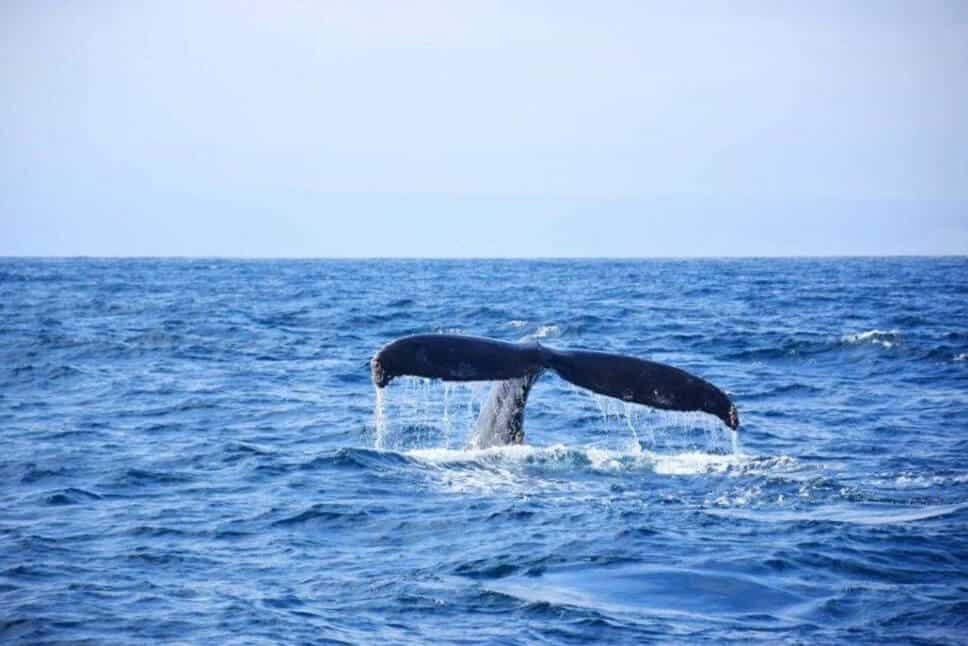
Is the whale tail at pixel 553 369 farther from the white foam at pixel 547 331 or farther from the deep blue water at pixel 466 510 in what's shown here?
the white foam at pixel 547 331

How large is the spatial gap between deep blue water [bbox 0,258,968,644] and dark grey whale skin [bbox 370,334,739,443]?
103 centimetres

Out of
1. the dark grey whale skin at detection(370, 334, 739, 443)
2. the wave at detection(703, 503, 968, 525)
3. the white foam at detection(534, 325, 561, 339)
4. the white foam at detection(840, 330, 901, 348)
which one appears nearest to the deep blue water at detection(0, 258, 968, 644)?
the wave at detection(703, 503, 968, 525)

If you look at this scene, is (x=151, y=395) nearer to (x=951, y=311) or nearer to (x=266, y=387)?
(x=266, y=387)

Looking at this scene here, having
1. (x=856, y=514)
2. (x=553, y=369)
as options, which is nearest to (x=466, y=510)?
(x=553, y=369)

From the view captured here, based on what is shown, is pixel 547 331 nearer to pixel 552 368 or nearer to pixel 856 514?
pixel 856 514

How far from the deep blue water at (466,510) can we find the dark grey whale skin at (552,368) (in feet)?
3.36

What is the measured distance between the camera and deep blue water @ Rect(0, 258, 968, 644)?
7621 mm

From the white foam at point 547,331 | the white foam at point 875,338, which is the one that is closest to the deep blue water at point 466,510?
the white foam at point 875,338

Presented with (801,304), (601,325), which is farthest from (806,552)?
(801,304)

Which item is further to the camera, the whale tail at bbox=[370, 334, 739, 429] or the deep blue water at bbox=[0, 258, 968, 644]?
the whale tail at bbox=[370, 334, 739, 429]

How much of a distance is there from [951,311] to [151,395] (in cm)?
2345

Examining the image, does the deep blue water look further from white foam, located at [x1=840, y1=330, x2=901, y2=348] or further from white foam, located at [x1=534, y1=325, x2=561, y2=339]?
white foam, located at [x1=534, y1=325, x2=561, y2=339]

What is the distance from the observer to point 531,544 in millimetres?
9133

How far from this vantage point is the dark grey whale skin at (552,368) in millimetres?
8438
